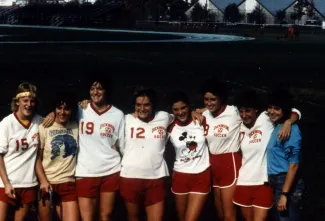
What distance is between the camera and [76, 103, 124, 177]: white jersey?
696cm

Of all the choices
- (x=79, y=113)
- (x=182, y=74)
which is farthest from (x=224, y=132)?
(x=182, y=74)

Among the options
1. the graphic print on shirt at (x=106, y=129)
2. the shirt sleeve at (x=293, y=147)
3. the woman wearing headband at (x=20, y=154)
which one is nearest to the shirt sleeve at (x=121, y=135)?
the graphic print on shirt at (x=106, y=129)

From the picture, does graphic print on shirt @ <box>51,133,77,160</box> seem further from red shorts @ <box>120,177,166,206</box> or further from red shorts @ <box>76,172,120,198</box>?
red shorts @ <box>120,177,166,206</box>

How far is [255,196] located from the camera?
700 cm

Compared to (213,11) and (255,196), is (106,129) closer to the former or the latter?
(255,196)

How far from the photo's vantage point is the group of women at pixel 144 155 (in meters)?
6.67

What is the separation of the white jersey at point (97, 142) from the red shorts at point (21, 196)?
52cm

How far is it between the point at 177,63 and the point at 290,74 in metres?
6.66

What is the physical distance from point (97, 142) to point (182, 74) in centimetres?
2148

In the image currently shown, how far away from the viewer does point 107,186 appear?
276 inches

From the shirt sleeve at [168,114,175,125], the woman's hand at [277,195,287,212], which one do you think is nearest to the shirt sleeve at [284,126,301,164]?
the woman's hand at [277,195,287,212]

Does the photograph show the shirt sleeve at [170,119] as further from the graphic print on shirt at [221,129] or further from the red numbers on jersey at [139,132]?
the graphic print on shirt at [221,129]

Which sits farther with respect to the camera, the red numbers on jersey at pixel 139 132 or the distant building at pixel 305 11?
the distant building at pixel 305 11

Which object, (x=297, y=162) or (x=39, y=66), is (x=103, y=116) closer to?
(x=297, y=162)
